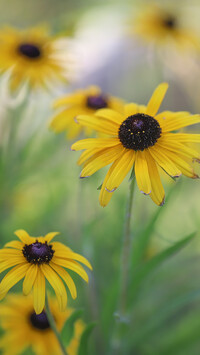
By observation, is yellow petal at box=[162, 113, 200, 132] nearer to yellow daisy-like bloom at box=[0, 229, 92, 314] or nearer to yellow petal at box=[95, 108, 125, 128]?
yellow petal at box=[95, 108, 125, 128]

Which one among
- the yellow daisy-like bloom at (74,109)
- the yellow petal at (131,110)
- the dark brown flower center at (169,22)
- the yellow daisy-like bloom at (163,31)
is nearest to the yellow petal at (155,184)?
the yellow petal at (131,110)

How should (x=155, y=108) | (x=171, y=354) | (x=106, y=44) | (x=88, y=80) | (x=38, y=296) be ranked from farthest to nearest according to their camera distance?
(x=106, y=44) → (x=88, y=80) → (x=171, y=354) → (x=155, y=108) → (x=38, y=296)

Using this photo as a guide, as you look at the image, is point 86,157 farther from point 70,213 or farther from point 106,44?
point 106,44

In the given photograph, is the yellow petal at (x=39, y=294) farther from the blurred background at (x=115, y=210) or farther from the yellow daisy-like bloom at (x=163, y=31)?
the yellow daisy-like bloom at (x=163, y=31)

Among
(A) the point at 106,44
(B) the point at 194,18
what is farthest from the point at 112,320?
(B) the point at 194,18

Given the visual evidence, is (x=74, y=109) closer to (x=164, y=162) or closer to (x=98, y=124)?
(x=98, y=124)

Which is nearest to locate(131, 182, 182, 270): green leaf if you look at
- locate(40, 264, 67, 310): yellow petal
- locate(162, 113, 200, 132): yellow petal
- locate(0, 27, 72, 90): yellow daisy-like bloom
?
locate(162, 113, 200, 132): yellow petal
